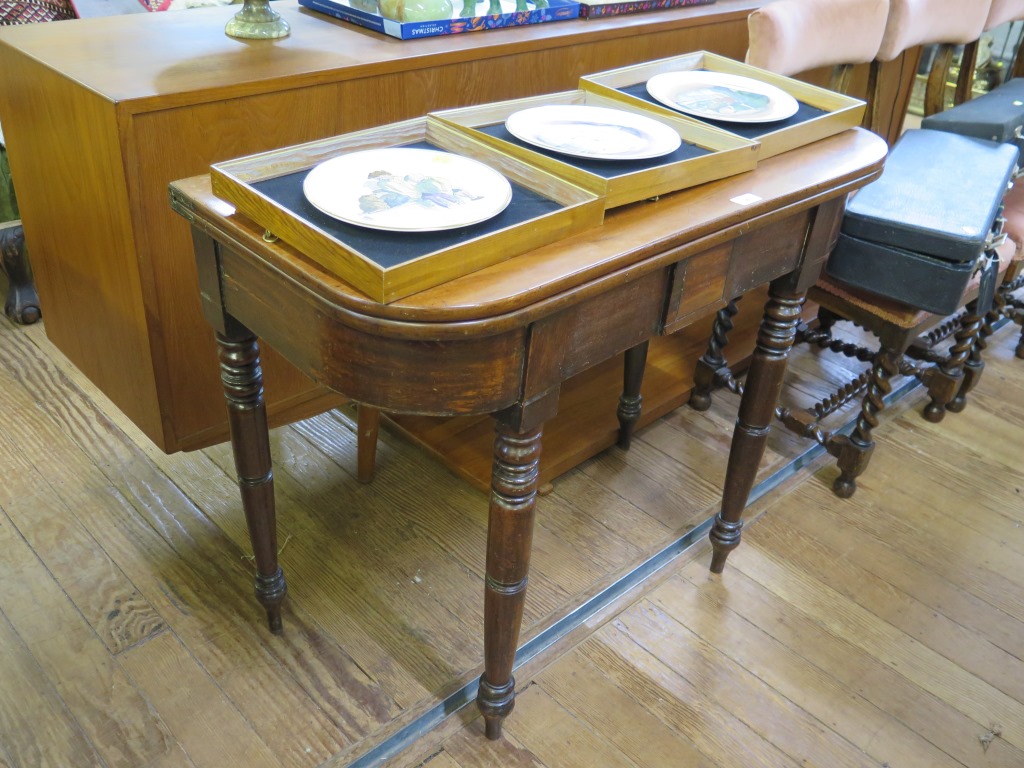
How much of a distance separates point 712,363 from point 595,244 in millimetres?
1121

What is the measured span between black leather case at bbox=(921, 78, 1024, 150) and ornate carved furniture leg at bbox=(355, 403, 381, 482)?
1.48 metres

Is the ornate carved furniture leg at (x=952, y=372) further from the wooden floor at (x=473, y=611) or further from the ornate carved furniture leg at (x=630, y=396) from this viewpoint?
the ornate carved furniture leg at (x=630, y=396)

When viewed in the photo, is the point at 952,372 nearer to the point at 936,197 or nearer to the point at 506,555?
the point at 936,197

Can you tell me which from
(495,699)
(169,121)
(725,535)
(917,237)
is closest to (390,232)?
(169,121)

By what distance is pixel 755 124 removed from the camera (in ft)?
4.33

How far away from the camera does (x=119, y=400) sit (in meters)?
1.70

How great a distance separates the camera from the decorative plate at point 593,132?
1.13 meters

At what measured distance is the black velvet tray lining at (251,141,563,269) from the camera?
0.91 metres

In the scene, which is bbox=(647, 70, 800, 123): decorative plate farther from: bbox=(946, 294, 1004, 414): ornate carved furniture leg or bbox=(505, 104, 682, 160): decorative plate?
bbox=(946, 294, 1004, 414): ornate carved furniture leg

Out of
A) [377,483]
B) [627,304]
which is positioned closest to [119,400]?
[377,483]

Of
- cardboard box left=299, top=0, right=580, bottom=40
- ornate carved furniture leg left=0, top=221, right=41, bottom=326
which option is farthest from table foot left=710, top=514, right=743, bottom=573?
ornate carved furniture leg left=0, top=221, right=41, bottom=326

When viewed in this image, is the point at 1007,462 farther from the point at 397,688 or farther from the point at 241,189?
the point at 241,189

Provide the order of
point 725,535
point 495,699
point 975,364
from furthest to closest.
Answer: point 975,364
point 725,535
point 495,699

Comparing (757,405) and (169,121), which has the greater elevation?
(169,121)
